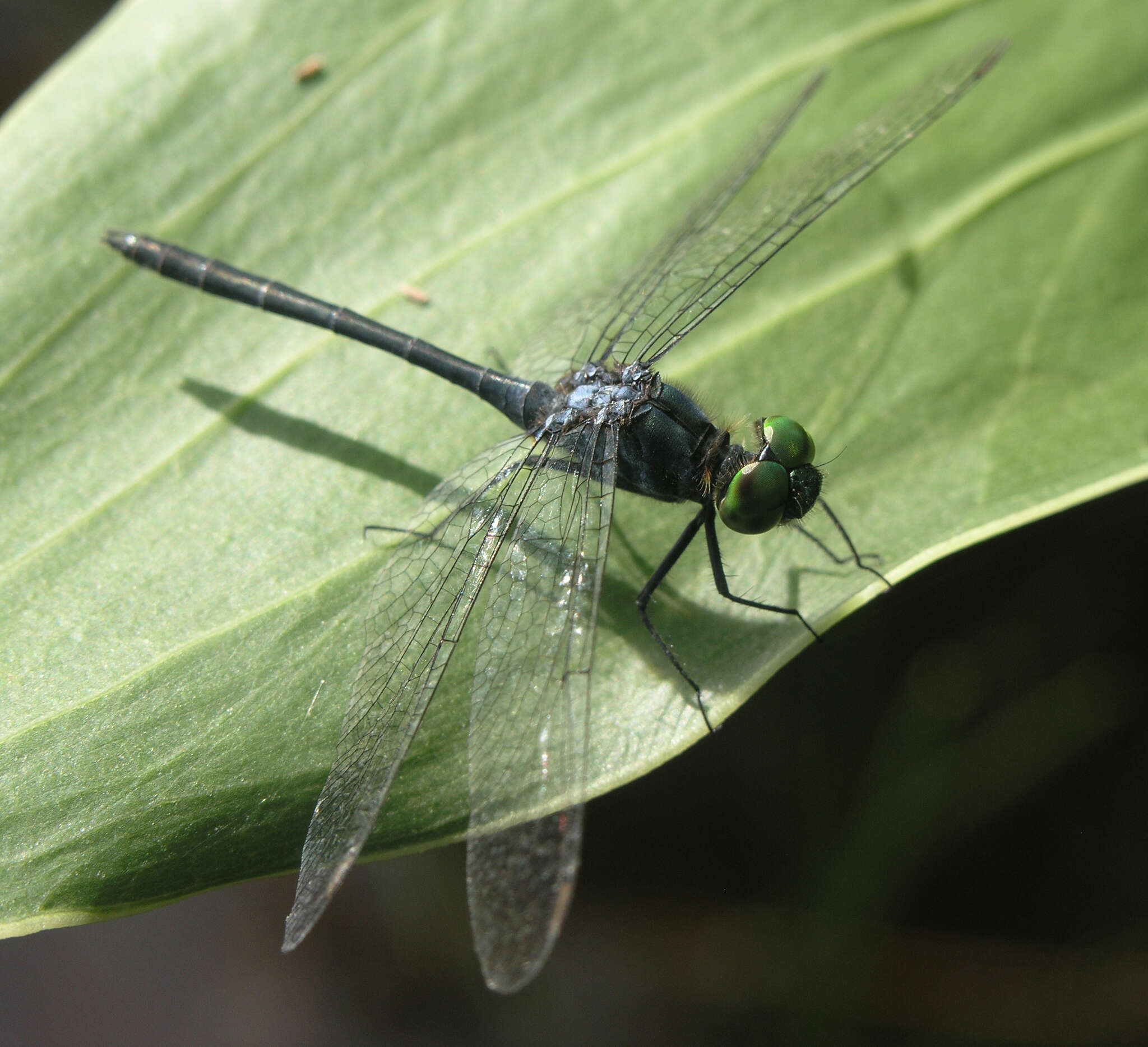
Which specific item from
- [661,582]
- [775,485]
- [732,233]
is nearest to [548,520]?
[661,582]

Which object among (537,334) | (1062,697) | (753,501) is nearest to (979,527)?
(753,501)

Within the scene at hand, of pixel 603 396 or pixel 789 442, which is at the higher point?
pixel 603 396

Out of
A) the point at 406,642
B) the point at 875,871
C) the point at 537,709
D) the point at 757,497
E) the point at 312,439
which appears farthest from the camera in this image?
the point at 875,871

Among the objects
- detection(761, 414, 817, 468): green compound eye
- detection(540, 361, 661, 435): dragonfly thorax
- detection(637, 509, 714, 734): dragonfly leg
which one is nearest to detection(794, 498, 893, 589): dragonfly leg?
detection(761, 414, 817, 468): green compound eye

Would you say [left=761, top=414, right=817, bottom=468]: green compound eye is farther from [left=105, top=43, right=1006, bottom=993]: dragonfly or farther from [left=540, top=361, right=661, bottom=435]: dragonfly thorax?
[left=540, top=361, right=661, bottom=435]: dragonfly thorax

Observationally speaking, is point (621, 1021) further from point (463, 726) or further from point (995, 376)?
point (995, 376)

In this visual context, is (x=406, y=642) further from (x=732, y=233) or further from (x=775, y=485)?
(x=732, y=233)

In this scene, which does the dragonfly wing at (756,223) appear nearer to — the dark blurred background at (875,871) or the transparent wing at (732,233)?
the transparent wing at (732,233)
